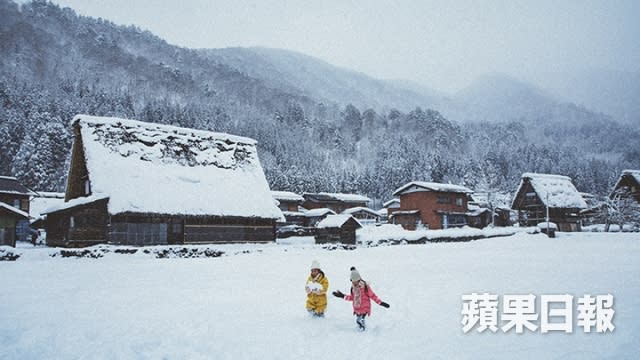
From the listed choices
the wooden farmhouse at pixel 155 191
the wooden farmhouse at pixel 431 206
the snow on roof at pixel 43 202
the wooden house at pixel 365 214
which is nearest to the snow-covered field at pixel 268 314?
the wooden farmhouse at pixel 155 191

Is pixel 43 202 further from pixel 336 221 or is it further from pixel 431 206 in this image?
pixel 431 206

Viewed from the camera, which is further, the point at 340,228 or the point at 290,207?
the point at 290,207

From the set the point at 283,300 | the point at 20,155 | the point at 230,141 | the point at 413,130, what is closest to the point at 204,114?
the point at 20,155

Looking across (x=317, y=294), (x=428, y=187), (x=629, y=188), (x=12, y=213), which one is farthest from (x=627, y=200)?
(x=12, y=213)

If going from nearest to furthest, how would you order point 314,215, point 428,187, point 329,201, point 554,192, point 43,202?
point 43,202, point 428,187, point 554,192, point 314,215, point 329,201

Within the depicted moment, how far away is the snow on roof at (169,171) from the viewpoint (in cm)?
2300

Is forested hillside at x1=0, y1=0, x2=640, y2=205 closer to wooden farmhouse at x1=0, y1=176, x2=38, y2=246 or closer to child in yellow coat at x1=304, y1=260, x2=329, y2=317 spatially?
wooden farmhouse at x1=0, y1=176, x2=38, y2=246

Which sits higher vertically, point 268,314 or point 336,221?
point 336,221

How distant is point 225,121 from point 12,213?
304ft

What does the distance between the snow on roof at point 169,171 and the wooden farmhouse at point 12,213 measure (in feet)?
30.9

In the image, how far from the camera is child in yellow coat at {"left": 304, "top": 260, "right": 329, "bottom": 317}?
806 centimetres

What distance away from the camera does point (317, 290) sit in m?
8.05

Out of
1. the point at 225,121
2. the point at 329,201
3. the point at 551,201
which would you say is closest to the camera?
the point at 551,201

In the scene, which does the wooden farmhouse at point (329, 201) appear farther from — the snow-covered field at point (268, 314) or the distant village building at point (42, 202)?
the snow-covered field at point (268, 314)
